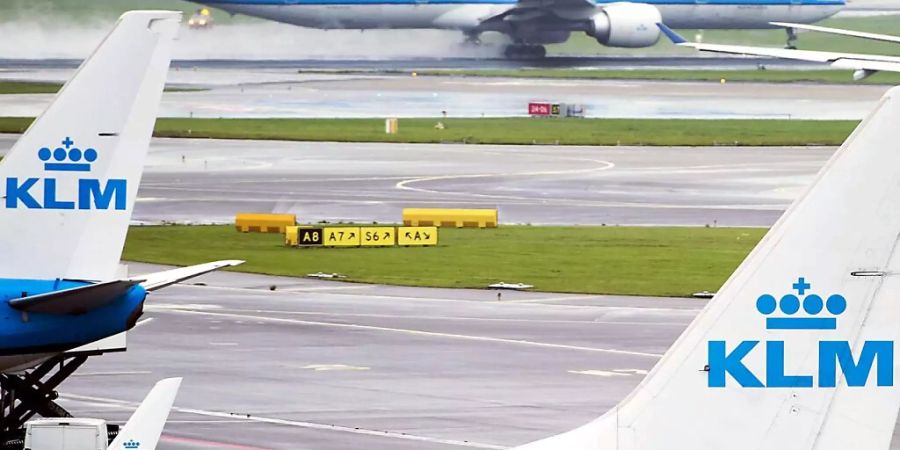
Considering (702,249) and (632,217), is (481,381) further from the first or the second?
(632,217)

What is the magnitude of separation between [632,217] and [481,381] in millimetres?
26346

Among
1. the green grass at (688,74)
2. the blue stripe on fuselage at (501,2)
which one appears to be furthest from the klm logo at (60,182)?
the blue stripe on fuselage at (501,2)

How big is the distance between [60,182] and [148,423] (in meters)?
7.67

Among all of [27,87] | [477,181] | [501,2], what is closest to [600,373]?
[477,181]

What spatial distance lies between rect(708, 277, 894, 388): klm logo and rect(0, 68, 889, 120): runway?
7683 cm

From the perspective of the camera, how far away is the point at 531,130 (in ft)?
278

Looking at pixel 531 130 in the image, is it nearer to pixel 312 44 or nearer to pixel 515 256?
pixel 515 256

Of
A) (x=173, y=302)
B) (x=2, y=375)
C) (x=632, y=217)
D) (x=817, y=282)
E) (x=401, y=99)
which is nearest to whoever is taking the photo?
(x=817, y=282)

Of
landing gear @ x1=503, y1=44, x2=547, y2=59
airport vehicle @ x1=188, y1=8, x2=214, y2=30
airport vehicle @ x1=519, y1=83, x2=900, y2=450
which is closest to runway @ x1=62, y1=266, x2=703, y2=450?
airport vehicle @ x1=519, y1=83, x2=900, y2=450

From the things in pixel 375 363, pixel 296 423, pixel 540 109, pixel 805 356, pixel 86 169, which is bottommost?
pixel 375 363

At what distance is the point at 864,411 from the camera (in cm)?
1142

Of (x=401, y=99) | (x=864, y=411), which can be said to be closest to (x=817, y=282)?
(x=864, y=411)

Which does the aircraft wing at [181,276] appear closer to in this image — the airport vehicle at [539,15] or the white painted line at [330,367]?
the white painted line at [330,367]

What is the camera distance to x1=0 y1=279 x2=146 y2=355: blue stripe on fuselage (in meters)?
18.9
